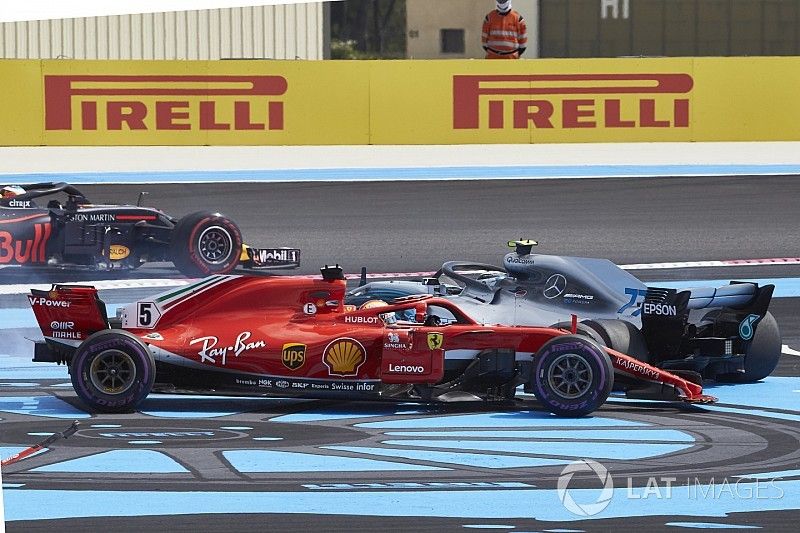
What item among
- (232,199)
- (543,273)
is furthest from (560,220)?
(543,273)

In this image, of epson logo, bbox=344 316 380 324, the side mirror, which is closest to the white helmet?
the side mirror

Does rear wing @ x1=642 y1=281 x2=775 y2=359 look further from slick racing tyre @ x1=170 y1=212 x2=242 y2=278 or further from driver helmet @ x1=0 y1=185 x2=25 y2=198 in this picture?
driver helmet @ x1=0 y1=185 x2=25 y2=198

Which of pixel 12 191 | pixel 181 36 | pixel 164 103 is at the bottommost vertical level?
pixel 12 191

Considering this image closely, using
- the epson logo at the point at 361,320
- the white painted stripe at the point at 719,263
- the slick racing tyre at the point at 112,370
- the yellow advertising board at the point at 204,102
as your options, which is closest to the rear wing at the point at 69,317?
the slick racing tyre at the point at 112,370

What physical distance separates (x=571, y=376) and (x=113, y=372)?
2887 millimetres

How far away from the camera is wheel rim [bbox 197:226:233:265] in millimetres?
14898

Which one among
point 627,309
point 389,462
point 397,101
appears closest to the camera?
point 389,462

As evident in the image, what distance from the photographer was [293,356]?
30.9 ft

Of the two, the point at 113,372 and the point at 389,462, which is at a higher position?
the point at 113,372

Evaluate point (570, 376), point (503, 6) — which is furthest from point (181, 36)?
point (570, 376)

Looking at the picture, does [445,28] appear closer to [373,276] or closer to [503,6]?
[503,6]

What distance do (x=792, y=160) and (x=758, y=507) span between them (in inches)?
706

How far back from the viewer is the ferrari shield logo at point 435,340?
9359 millimetres

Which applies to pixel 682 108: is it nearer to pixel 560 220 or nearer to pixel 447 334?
pixel 560 220
